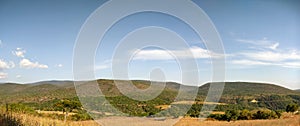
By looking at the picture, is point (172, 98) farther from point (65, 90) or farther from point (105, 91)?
point (65, 90)

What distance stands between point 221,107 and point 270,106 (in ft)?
23.7

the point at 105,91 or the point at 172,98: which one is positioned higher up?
the point at 105,91

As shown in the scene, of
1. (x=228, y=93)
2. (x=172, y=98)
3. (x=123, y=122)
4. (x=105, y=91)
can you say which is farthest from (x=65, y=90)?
(x=123, y=122)

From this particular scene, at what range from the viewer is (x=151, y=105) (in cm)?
3017

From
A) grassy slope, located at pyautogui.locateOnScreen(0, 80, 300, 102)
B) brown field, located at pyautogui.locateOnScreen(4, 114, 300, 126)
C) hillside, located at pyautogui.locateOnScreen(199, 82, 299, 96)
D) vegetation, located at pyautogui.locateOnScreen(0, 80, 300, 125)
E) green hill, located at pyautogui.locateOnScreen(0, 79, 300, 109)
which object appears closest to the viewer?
brown field, located at pyautogui.locateOnScreen(4, 114, 300, 126)

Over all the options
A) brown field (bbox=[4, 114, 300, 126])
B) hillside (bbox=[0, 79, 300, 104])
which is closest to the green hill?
hillside (bbox=[0, 79, 300, 104])

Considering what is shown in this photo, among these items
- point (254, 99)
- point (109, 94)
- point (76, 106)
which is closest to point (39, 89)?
point (109, 94)

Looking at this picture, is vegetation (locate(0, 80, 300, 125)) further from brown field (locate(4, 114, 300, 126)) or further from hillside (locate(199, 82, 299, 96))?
brown field (locate(4, 114, 300, 126))

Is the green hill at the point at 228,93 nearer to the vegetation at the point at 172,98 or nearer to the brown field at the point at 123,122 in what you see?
the vegetation at the point at 172,98

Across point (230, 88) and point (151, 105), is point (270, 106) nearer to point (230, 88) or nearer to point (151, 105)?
point (230, 88)

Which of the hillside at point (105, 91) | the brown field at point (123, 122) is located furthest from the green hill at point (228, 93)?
the brown field at point (123, 122)

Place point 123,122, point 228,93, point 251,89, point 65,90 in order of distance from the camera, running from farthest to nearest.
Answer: point 251,89 → point 65,90 → point 228,93 → point 123,122

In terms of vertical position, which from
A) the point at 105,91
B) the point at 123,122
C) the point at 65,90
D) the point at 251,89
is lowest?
the point at 123,122

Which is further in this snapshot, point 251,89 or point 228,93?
point 251,89
